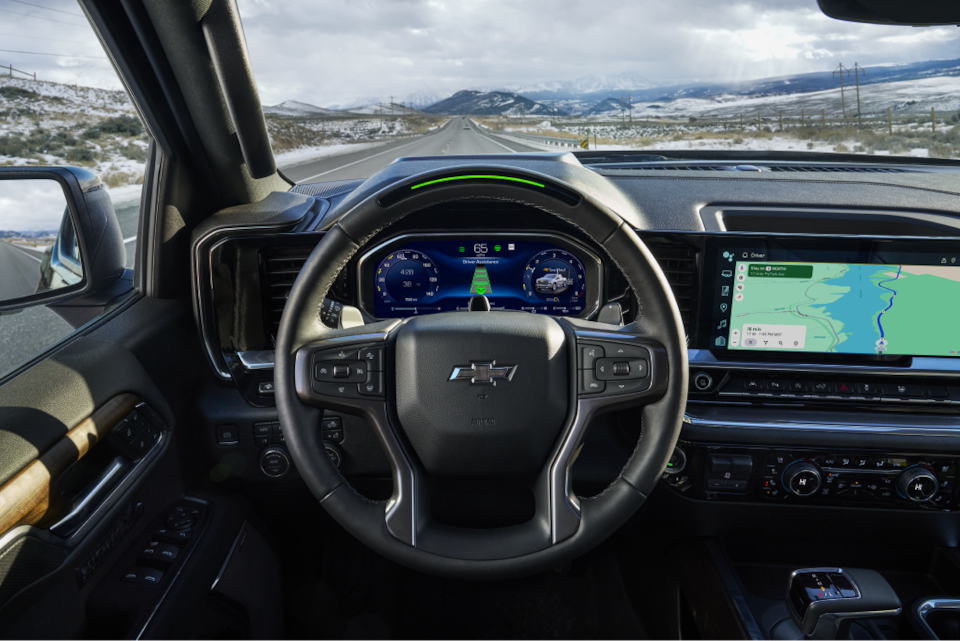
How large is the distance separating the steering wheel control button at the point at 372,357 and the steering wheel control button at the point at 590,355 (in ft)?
1.67

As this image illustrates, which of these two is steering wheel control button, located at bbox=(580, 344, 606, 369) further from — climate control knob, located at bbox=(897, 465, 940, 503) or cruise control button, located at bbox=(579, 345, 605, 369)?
climate control knob, located at bbox=(897, 465, 940, 503)

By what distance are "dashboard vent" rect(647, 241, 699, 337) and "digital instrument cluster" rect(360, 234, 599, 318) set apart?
0.23m

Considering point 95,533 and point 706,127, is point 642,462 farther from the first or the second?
point 706,127

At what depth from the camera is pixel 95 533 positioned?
1.73 meters

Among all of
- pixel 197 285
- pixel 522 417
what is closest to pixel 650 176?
pixel 522 417

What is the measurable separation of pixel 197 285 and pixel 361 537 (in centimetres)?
123

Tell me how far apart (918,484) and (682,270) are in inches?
42.6

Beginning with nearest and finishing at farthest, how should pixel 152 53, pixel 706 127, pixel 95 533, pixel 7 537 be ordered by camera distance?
pixel 7 537
pixel 95 533
pixel 152 53
pixel 706 127

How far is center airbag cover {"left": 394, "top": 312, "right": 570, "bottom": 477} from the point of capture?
63.2 inches

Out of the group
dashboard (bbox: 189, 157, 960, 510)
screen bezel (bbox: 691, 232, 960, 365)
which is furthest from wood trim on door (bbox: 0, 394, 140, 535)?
screen bezel (bbox: 691, 232, 960, 365)

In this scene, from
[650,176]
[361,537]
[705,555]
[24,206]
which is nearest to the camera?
[361,537]

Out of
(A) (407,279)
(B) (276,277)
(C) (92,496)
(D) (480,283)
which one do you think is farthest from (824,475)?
(C) (92,496)

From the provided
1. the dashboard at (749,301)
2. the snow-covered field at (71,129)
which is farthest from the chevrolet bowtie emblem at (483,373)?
the snow-covered field at (71,129)

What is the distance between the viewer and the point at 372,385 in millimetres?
1635
